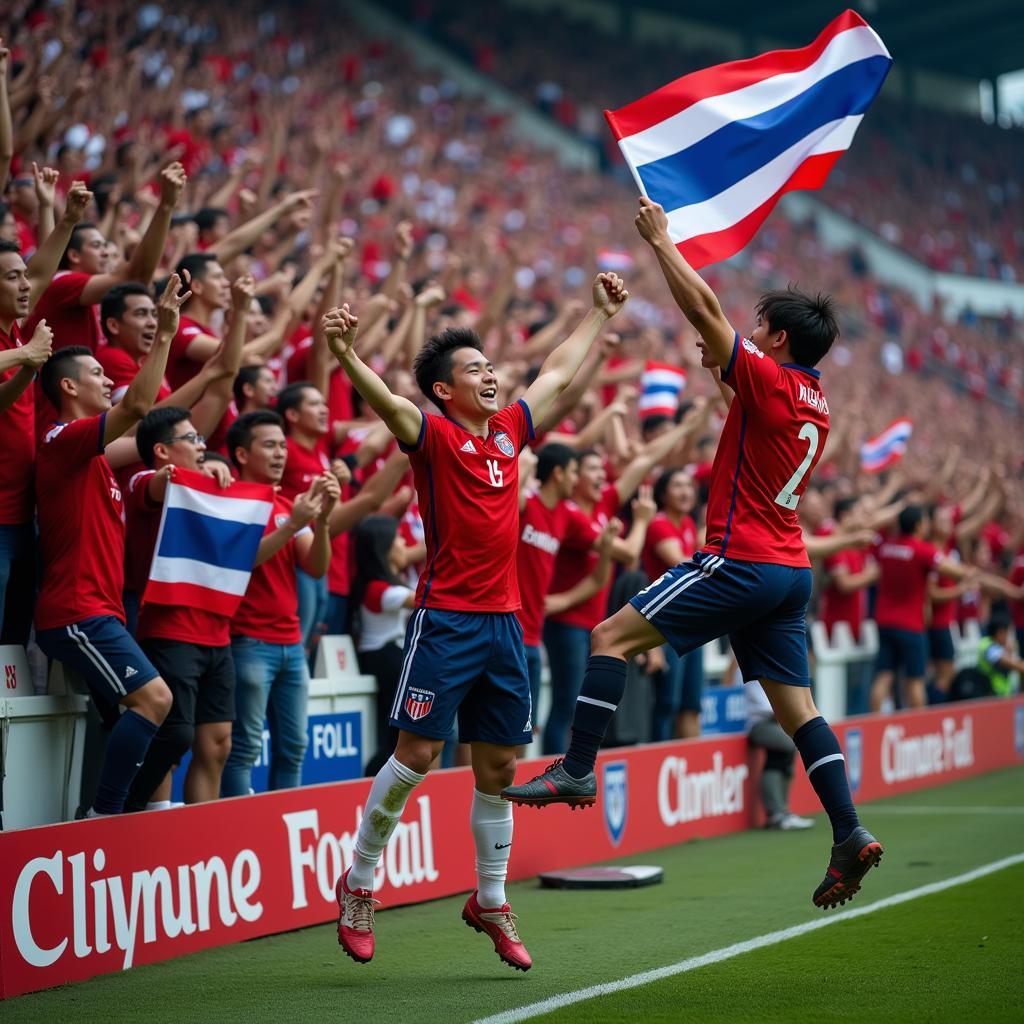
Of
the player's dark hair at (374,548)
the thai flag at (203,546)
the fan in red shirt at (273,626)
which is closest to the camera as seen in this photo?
the thai flag at (203,546)

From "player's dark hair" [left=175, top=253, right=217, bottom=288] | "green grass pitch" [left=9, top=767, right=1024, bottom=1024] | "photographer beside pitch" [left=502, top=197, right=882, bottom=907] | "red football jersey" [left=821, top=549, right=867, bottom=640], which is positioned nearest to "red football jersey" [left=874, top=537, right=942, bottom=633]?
"red football jersey" [left=821, top=549, right=867, bottom=640]

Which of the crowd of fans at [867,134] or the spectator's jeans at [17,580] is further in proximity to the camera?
the crowd of fans at [867,134]

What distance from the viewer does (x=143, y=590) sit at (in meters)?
7.18

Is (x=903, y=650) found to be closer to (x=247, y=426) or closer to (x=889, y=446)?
(x=889, y=446)

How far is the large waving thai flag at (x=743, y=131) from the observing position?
21.9ft

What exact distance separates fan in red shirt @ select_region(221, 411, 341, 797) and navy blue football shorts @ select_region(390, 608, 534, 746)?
5.22 feet

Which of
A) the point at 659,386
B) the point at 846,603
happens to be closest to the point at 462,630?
the point at 659,386

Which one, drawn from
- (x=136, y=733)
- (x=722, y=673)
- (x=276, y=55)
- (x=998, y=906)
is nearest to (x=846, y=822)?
(x=998, y=906)

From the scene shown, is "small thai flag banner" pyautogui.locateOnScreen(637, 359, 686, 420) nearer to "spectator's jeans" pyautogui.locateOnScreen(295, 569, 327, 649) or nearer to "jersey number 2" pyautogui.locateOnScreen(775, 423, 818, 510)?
"spectator's jeans" pyautogui.locateOnScreen(295, 569, 327, 649)

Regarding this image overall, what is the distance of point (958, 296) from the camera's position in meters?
34.2

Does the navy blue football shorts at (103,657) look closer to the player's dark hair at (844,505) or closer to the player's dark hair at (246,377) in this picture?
the player's dark hair at (246,377)

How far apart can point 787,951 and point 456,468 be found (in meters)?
2.31

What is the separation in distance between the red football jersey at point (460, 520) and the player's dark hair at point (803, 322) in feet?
4.00

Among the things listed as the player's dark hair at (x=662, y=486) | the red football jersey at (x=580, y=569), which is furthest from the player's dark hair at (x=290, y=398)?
the player's dark hair at (x=662, y=486)
